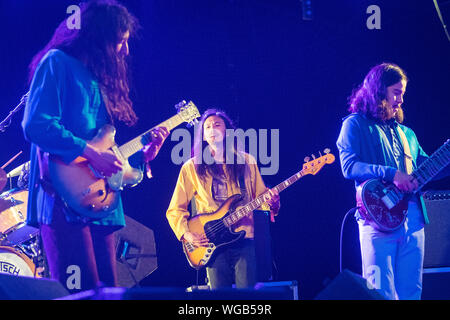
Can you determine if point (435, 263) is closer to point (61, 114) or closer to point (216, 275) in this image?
point (216, 275)

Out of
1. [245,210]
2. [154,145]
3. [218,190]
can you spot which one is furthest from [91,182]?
[245,210]

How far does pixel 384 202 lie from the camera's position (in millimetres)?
4012

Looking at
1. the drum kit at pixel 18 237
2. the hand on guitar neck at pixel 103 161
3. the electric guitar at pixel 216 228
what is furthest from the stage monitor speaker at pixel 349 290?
the drum kit at pixel 18 237

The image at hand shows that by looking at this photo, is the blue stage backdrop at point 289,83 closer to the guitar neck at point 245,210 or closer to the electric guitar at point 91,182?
the guitar neck at point 245,210

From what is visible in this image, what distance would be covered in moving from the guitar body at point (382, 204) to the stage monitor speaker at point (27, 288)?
234 centimetres

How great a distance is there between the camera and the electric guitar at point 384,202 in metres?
3.94

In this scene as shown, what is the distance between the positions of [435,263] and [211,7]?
3011 millimetres

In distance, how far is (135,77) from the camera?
197 inches

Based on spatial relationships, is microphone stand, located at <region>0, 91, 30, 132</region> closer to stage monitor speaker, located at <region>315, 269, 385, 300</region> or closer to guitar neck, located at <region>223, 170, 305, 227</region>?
guitar neck, located at <region>223, 170, 305, 227</region>

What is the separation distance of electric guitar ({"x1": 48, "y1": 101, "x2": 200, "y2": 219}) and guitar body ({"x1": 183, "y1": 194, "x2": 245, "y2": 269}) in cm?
120

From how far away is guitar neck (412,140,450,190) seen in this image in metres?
4.12

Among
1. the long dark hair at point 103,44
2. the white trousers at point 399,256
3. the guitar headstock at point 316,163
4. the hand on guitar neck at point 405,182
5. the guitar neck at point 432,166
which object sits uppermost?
the long dark hair at point 103,44

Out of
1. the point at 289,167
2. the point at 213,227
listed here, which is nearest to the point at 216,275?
the point at 213,227

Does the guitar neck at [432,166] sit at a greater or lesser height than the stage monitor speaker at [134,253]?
greater
